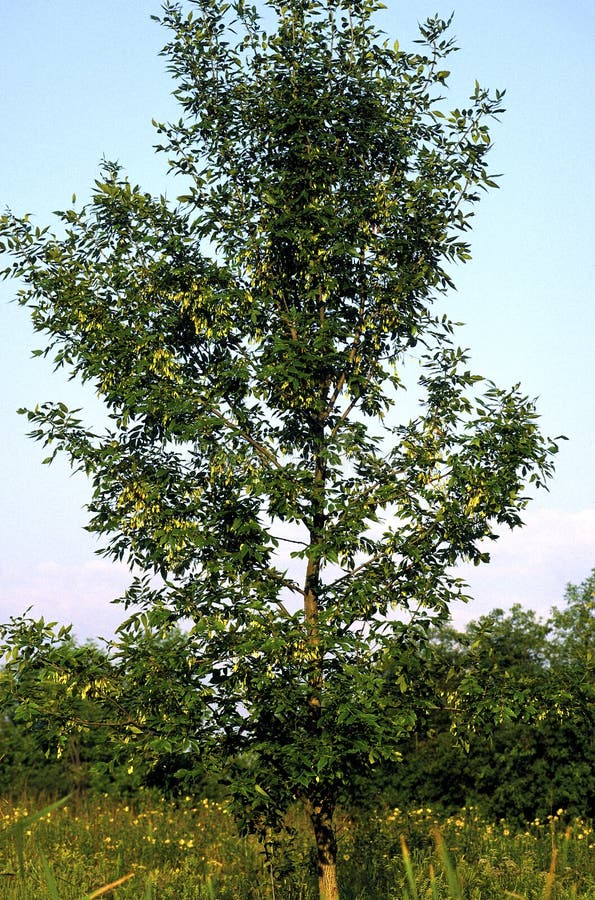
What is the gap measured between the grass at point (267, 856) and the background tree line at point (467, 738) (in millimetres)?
703

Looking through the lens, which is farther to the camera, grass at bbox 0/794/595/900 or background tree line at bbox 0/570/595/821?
grass at bbox 0/794/595/900

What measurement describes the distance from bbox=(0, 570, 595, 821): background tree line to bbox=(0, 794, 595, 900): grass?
0.70 m

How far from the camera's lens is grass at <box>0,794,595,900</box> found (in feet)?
34.3

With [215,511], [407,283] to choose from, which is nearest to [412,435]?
[407,283]

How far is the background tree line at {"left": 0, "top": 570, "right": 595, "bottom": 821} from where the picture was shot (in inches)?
355

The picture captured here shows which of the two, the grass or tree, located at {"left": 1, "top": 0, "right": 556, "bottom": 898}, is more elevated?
tree, located at {"left": 1, "top": 0, "right": 556, "bottom": 898}

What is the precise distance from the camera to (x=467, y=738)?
34.2 ft

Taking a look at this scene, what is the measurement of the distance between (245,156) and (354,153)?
4.33ft

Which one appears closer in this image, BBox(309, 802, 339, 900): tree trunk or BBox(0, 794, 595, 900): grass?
BBox(309, 802, 339, 900): tree trunk

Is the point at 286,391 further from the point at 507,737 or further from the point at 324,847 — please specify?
the point at 507,737

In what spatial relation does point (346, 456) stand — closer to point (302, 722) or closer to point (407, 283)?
point (407, 283)

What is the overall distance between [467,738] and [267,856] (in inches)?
103

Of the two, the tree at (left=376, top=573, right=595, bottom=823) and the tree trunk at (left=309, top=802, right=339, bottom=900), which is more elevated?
the tree at (left=376, top=573, right=595, bottom=823)

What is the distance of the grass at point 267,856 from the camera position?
10461 mm
